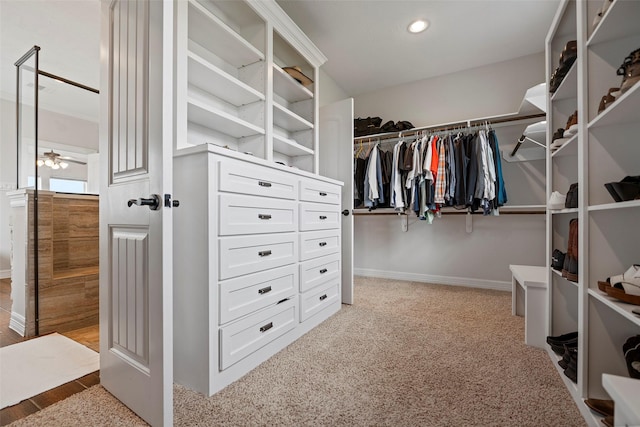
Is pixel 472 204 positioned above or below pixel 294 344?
above

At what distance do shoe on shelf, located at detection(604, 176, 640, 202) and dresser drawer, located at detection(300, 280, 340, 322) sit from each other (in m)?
1.55

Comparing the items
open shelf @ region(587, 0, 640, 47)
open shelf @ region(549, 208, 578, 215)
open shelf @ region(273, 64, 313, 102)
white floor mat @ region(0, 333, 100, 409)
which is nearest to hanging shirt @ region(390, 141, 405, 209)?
open shelf @ region(273, 64, 313, 102)

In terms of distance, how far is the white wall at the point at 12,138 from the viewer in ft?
11.8

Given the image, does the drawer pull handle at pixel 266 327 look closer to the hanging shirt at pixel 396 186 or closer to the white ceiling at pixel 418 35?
the hanging shirt at pixel 396 186

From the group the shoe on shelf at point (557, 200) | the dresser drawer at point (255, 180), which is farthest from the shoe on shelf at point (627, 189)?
the dresser drawer at point (255, 180)

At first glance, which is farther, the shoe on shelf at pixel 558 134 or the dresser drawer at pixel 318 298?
the dresser drawer at pixel 318 298

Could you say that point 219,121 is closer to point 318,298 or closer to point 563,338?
point 318,298

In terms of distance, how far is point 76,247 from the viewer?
7.70 ft

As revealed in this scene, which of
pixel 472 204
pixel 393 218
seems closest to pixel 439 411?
pixel 472 204

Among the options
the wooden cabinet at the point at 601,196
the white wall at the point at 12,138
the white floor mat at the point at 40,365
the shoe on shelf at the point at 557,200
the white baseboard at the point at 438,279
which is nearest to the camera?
the wooden cabinet at the point at 601,196

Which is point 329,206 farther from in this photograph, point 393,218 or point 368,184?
point 393,218

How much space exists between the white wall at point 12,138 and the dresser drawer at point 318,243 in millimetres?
3227

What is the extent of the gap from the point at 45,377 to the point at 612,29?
111 inches

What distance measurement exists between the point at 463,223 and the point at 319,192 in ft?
6.76
